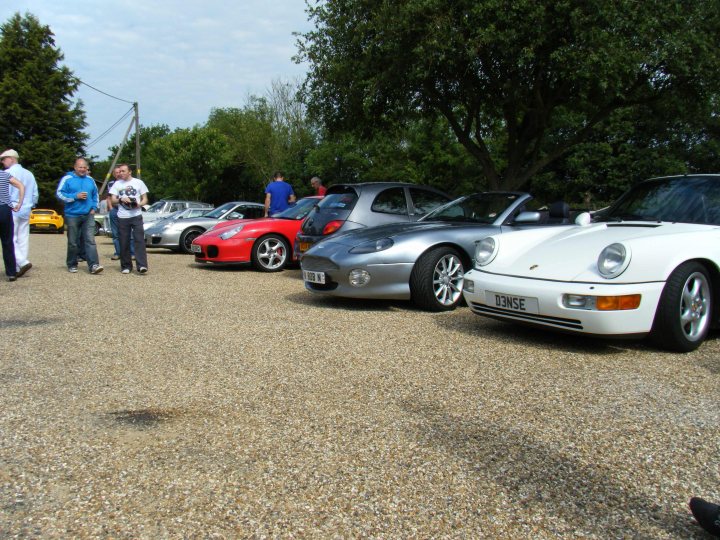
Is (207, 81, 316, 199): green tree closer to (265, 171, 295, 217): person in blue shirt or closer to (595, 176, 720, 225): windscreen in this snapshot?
(265, 171, 295, 217): person in blue shirt

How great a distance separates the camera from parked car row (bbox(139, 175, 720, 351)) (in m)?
4.45

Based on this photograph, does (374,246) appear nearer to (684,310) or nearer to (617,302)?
(617,302)

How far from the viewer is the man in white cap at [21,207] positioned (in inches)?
344

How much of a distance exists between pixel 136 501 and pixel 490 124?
1810 cm

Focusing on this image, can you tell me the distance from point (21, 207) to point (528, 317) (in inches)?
283

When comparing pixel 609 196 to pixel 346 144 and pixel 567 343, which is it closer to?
pixel 346 144

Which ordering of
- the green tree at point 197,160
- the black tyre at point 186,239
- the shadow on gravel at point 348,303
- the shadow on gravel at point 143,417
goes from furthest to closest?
the green tree at point 197,160, the black tyre at point 186,239, the shadow on gravel at point 348,303, the shadow on gravel at point 143,417

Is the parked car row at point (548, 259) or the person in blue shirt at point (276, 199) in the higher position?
the person in blue shirt at point (276, 199)

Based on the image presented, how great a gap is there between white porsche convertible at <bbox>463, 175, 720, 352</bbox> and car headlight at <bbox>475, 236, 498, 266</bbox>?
0.01 metres

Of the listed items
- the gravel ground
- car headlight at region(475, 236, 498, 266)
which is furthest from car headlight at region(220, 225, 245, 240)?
car headlight at region(475, 236, 498, 266)

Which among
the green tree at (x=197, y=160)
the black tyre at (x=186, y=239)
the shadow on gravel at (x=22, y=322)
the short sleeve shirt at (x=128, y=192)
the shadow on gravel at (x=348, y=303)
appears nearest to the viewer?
the shadow on gravel at (x=22, y=322)

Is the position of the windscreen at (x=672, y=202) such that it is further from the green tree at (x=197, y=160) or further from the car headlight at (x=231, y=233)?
the green tree at (x=197, y=160)

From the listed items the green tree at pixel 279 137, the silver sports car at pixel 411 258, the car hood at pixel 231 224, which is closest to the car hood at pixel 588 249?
the silver sports car at pixel 411 258

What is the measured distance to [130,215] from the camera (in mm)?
9516
